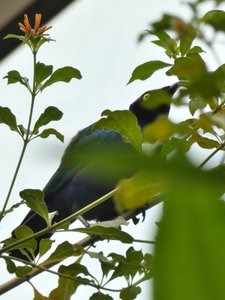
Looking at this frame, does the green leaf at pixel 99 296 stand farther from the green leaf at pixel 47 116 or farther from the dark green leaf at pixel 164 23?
the dark green leaf at pixel 164 23

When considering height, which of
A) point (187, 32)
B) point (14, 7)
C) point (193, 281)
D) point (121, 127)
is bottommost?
point (193, 281)

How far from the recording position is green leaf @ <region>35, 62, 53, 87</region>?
711 mm

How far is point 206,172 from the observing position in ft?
0.44

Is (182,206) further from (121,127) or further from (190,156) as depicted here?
(121,127)

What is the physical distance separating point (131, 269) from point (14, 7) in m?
1.33

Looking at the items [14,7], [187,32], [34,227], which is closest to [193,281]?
[187,32]

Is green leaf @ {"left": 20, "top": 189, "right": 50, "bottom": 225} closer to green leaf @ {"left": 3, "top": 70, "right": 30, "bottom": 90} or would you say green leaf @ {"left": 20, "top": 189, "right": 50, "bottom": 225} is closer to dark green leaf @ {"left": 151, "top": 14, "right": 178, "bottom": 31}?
green leaf @ {"left": 3, "top": 70, "right": 30, "bottom": 90}

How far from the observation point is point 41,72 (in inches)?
28.1

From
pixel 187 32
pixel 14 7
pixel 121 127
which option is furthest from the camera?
pixel 14 7

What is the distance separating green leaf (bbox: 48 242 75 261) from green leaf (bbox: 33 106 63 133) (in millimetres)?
148

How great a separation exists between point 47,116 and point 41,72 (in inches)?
2.2

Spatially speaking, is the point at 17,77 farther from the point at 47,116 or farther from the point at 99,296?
the point at 99,296

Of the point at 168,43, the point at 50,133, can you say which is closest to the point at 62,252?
the point at 50,133

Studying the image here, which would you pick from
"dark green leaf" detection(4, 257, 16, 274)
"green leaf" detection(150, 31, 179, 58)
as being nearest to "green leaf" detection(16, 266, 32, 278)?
"dark green leaf" detection(4, 257, 16, 274)
